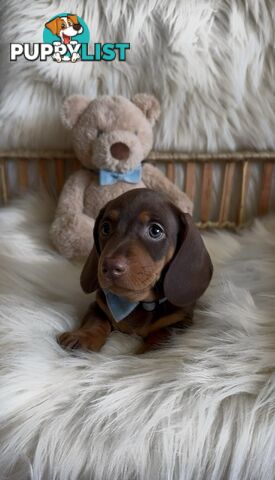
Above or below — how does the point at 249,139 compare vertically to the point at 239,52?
below

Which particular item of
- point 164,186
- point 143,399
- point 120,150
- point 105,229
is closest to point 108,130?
point 120,150

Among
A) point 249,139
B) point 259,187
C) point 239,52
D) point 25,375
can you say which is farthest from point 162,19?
point 25,375

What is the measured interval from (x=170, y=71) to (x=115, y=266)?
540mm

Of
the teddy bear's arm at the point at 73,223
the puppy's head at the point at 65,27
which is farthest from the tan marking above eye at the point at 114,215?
the puppy's head at the point at 65,27

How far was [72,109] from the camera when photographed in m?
0.96

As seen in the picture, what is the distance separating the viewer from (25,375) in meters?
0.61

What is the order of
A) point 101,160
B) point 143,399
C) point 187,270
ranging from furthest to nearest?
point 101,160
point 187,270
point 143,399

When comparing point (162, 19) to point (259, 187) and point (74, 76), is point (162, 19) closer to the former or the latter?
point (74, 76)

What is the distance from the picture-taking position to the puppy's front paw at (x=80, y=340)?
68 centimetres

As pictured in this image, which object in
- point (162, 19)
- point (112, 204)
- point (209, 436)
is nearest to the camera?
point (209, 436)

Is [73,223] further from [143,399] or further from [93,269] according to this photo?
[143,399]

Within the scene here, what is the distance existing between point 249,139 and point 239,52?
0.57 feet

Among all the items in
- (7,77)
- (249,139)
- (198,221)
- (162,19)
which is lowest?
(198,221)

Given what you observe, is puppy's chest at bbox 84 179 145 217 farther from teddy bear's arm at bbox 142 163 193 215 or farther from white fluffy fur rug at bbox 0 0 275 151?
white fluffy fur rug at bbox 0 0 275 151
